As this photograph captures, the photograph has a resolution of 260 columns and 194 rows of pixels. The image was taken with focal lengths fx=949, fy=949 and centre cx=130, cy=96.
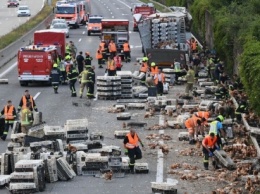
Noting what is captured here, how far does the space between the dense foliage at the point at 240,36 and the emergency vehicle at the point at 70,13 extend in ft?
66.7

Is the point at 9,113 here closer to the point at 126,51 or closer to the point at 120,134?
the point at 120,134

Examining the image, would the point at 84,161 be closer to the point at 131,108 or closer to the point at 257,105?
the point at 257,105

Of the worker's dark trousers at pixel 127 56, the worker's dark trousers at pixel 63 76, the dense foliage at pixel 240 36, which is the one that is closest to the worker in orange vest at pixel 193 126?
the dense foliage at pixel 240 36

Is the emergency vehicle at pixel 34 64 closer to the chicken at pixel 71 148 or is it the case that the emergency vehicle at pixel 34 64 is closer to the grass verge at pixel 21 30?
the grass verge at pixel 21 30

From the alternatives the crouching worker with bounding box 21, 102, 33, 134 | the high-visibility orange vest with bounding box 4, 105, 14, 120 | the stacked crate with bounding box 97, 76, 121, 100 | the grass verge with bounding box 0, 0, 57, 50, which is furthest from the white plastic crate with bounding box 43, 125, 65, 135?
the grass verge with bounding box 0, 0, 57, 50

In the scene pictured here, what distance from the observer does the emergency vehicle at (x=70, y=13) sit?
8812 cm

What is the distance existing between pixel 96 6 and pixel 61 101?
279ft

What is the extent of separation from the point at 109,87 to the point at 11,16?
2653 inches

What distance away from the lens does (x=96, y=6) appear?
128 meters

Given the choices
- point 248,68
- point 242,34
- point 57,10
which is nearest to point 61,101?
point 242,34

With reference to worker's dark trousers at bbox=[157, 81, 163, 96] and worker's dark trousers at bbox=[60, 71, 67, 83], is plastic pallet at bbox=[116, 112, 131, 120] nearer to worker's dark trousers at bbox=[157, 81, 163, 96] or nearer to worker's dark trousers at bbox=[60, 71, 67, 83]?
worker's dark trousers at bbox=[157, 81, 163, 96]

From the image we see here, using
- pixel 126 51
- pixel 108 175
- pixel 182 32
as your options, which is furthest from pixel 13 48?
pixel 108 175

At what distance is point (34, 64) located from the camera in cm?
4834

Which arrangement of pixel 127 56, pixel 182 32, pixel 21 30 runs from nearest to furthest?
pixel 182 32 < pixel 127 56 < pixel 21 30
